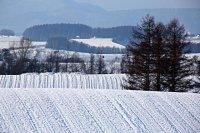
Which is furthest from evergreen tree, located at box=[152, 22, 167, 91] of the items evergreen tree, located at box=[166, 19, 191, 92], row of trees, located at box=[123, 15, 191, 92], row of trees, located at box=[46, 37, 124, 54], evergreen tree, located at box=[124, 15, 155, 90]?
row of trees, located at box=[46, 37, 124, 54]

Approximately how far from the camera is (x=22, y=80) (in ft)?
119

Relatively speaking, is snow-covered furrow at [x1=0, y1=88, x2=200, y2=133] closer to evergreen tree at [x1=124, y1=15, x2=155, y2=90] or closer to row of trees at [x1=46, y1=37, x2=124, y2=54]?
evergreen tree at [x1=124, y1=15, x2=155, y2=90]

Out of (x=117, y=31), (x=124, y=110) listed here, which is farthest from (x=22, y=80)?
(x=117, y=31)

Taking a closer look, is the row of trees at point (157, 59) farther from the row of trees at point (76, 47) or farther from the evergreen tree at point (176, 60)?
the row of trees at point (76, 47)

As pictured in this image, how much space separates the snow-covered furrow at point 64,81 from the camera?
3506 centimetres

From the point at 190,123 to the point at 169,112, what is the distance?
113 centimetres

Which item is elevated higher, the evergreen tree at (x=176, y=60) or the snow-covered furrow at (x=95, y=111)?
the evergreen tree at (x=176, y=60)

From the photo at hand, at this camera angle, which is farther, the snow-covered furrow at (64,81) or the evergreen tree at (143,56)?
the snow-covered furrow at (64,81)

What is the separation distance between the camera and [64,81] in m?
36.8

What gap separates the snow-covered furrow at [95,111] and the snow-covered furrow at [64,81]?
16104 millimetres

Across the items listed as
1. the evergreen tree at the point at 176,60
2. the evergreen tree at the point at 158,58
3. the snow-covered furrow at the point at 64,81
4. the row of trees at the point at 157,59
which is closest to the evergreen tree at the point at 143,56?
the row of trees at the point at 157,59

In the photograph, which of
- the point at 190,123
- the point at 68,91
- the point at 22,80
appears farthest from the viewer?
the point at 22,80

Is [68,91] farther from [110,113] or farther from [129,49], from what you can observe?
[129,49]

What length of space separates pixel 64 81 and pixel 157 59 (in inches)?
456
